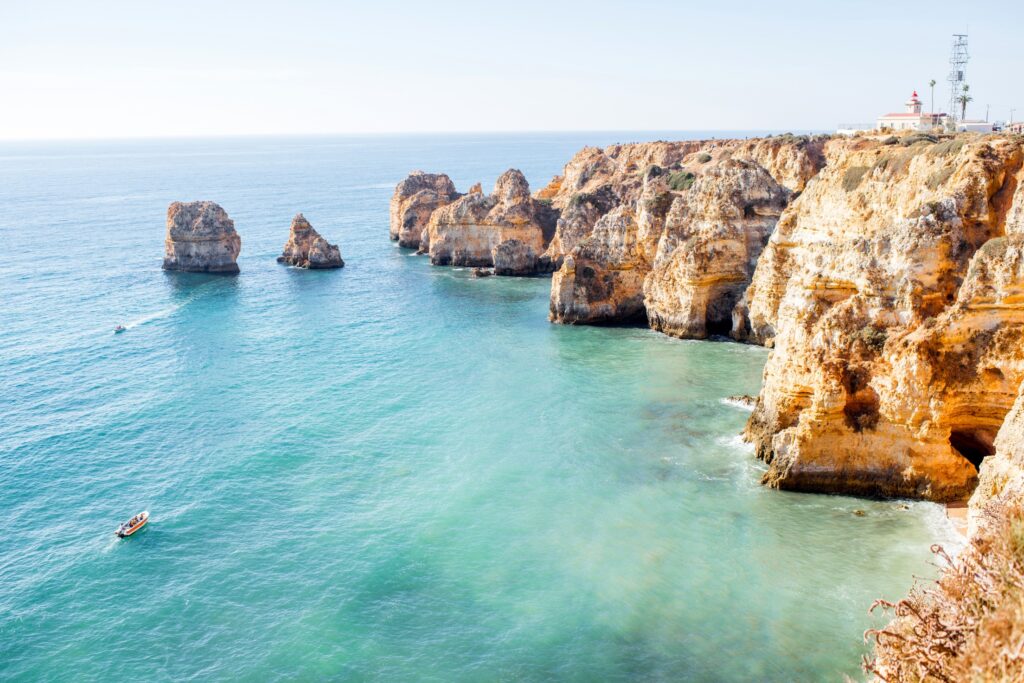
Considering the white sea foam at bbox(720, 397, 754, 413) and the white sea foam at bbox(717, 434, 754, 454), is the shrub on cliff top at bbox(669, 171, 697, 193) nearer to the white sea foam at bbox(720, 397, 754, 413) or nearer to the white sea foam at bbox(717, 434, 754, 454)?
the white sea foam at bbox(720, 397, 754, 413)

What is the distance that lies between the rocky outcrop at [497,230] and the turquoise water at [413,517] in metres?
23.7

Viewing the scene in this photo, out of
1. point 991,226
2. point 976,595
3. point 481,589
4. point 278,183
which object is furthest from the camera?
point 278,183

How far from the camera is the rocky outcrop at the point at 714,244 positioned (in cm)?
5303

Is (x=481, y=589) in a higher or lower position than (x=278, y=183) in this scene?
lower

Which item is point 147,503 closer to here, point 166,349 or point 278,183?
point 166,349

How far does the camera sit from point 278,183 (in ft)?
643

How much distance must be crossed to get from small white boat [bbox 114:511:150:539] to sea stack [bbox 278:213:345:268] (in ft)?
194

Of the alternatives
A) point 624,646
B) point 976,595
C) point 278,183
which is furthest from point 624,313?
point 278,183

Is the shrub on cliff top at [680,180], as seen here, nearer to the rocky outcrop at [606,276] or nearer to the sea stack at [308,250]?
the rocky outcrop at [606,276]

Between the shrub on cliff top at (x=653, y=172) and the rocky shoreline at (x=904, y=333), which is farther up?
the shrub on cliff top at (x=653, y=172)

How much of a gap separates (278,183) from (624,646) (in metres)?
191

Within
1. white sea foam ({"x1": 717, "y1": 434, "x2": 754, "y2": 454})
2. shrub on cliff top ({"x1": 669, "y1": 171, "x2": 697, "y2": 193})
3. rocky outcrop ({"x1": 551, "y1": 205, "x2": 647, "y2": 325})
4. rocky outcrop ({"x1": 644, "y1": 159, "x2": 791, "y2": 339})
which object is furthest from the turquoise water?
shrub on cliff top ({"x1": 669, "y1": 171, "x2": 697, "y2": 193})

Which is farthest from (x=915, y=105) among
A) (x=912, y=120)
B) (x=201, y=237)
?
(x=201, y=237)

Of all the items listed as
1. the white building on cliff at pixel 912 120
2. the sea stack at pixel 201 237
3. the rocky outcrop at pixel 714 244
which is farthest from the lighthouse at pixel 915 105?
the sea stack at pixel 201 237
